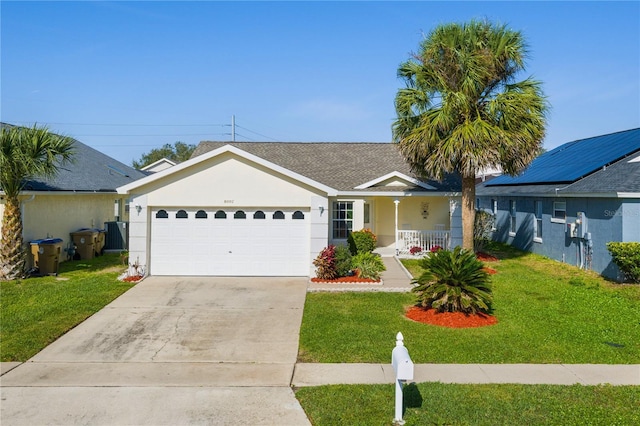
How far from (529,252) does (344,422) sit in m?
17.7

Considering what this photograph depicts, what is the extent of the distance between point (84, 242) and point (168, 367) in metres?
13.2

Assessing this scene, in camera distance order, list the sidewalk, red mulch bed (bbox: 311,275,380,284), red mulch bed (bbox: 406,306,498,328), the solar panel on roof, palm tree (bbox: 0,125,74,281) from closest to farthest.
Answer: the sidewalk < red mulch bed (bbox: 406,306,498,328) < palm tree (bbox: 0,125,74,281) < red mulch bed (bbox: 311,275,380,284) < the solar panel on roof

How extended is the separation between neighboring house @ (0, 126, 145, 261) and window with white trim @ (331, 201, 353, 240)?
9660mm

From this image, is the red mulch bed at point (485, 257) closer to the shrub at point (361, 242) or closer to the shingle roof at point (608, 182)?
the shingle roof at point (608, 182)

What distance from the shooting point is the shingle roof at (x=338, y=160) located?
21.4 m

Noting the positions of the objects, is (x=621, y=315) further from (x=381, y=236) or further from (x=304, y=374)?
(x=381, y=236)

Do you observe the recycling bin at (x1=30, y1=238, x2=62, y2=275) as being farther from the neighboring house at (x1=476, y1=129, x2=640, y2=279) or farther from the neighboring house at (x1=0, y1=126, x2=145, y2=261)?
the neighboring house at (x1=476, y1=129, x2=640, y2=279)

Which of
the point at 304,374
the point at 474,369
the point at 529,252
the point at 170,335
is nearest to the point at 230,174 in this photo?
the point at 170,335

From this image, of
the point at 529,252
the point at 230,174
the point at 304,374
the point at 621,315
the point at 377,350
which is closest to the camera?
the point at 304,374

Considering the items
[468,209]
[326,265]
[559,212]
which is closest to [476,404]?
[326,265]

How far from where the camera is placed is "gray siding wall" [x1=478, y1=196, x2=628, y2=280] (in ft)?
48.6

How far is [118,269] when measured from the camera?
17.3 metres

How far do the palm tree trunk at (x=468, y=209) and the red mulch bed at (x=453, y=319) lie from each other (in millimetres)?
6899

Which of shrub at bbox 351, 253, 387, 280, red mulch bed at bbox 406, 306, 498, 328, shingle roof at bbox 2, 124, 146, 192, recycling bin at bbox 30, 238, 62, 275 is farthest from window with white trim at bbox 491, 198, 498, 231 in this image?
recycling bin at bbox 30, 238, 62, 275
